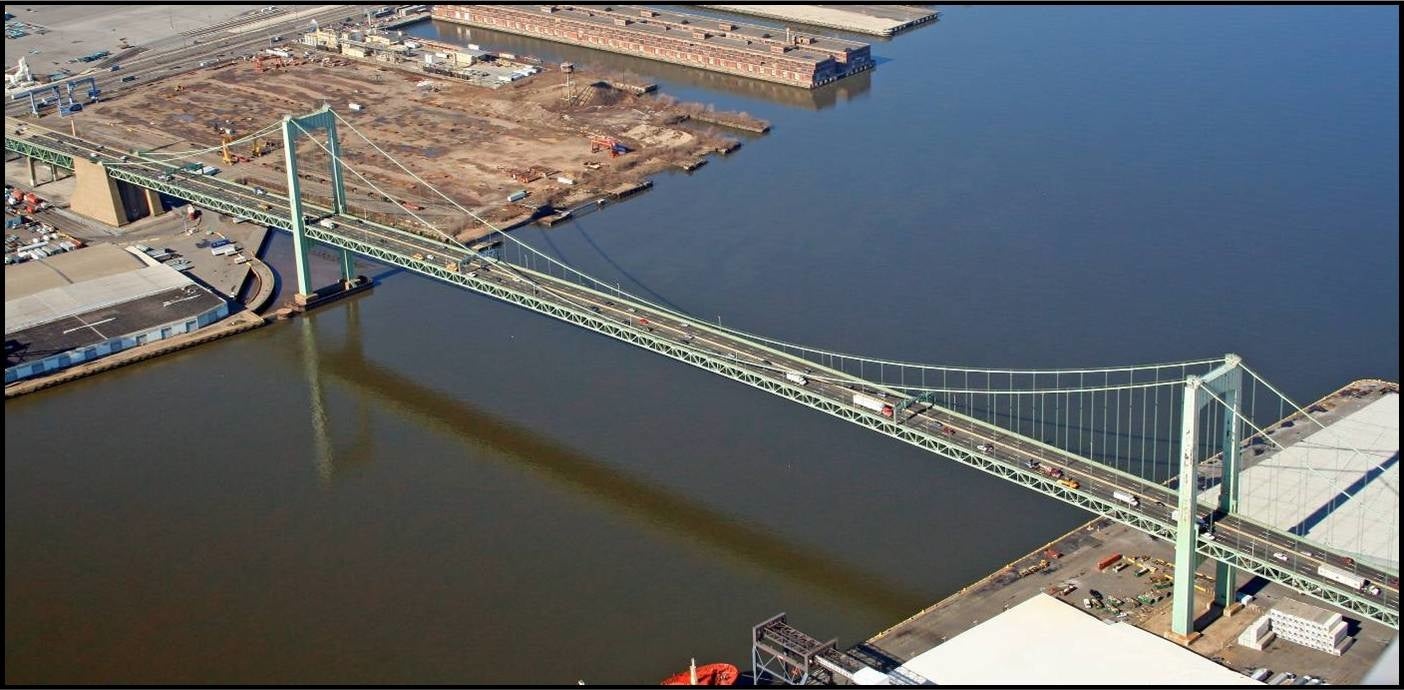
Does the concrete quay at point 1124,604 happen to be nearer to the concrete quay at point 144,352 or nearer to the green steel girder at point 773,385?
the green steel girder at point 773,385

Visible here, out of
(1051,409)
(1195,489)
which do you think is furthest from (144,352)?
(1195,489)

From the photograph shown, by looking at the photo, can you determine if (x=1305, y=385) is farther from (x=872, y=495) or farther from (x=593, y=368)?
(x=593, y=368)

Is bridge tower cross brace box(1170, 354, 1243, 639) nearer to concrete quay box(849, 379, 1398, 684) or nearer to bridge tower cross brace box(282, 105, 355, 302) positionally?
concrete quay box(849, 379, 1398, 684)

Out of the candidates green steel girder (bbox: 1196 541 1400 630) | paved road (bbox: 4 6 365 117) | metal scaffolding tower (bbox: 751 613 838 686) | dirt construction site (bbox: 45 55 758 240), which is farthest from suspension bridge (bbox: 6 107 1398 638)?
paved road (bbox: 4 6 365 117)

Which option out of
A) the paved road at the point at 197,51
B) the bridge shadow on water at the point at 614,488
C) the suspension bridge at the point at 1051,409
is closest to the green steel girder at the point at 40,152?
the suspension bridge at the point at 1051,409

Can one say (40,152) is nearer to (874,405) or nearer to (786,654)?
(874,405)

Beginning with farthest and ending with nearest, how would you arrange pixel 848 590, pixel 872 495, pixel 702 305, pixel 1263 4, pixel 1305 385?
1. pixel 1263 4
2. pixel 702 305
3. pixel 1305 385
4. pixel 872 495
5. pixel 848 590

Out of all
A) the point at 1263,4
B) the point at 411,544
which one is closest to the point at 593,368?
the point at 411,544

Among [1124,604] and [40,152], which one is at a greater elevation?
[40,152]
